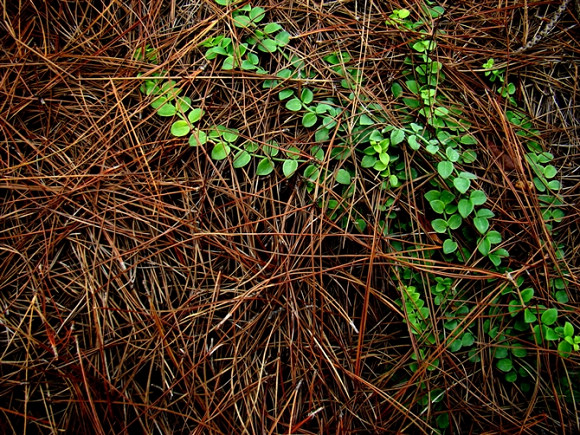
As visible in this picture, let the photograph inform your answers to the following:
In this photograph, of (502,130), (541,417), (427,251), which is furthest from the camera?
(502,130)

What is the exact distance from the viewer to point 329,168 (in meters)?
1.58

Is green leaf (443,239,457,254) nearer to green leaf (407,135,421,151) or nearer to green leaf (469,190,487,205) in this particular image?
green leaf (469,190,487,205)

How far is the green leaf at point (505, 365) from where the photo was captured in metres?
1.45

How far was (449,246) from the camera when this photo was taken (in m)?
1.49

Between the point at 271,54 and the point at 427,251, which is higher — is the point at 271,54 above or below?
above

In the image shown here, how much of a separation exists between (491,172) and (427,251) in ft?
1.41

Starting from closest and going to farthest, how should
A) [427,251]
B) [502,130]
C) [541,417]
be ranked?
[541,417] → [427,251] → [502,130]

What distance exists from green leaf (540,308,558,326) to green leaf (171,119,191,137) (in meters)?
1.48

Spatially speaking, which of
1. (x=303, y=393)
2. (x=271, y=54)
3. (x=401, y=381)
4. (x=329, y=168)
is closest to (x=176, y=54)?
(x=271, y=54)

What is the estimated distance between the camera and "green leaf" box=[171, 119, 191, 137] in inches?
62.2

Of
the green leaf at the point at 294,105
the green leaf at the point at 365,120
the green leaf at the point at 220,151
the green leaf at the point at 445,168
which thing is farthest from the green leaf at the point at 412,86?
the green leaf at the point at 220,151

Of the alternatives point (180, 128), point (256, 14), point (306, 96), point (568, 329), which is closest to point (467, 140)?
point (306, 96)

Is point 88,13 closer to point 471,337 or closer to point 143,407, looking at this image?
point 143,407

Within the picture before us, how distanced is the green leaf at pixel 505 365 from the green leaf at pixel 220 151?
127cm
